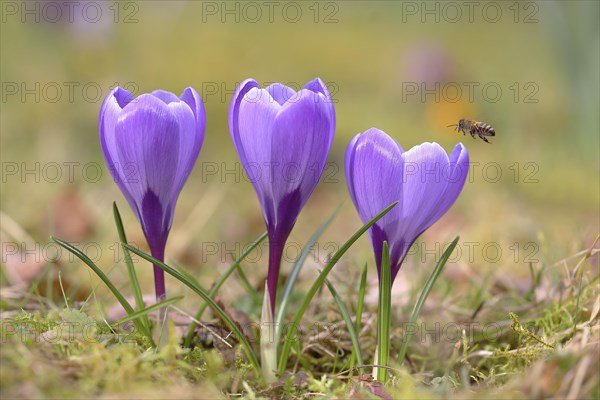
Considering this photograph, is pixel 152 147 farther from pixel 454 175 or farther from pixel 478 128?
pixel 478 128

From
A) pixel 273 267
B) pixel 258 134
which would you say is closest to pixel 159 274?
pixel 273 267

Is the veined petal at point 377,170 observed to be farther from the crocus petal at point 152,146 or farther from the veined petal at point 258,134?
the crocus petal at point 152,146

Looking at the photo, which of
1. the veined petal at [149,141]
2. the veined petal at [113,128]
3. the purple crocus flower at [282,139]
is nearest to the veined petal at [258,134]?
the purple crocus flower at [282,139]

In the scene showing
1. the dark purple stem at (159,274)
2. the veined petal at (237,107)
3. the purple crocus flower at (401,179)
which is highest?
the veined petal at (237,107)

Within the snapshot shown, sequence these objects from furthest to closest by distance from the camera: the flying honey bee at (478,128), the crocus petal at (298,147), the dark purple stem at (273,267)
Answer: the flying honey bee at (478,128) → the dark purple stem at (273,267) → the crocus petal at (298,147)

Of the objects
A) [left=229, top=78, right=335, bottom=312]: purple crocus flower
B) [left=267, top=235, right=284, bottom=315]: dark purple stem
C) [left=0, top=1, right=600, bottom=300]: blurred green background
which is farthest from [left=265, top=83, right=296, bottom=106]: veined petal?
[left=0, top=1, right=600, bottom=300]: blurred green background

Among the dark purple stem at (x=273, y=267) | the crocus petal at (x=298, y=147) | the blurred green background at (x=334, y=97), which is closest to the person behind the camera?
the crocus petal at (x=298, y=147)
